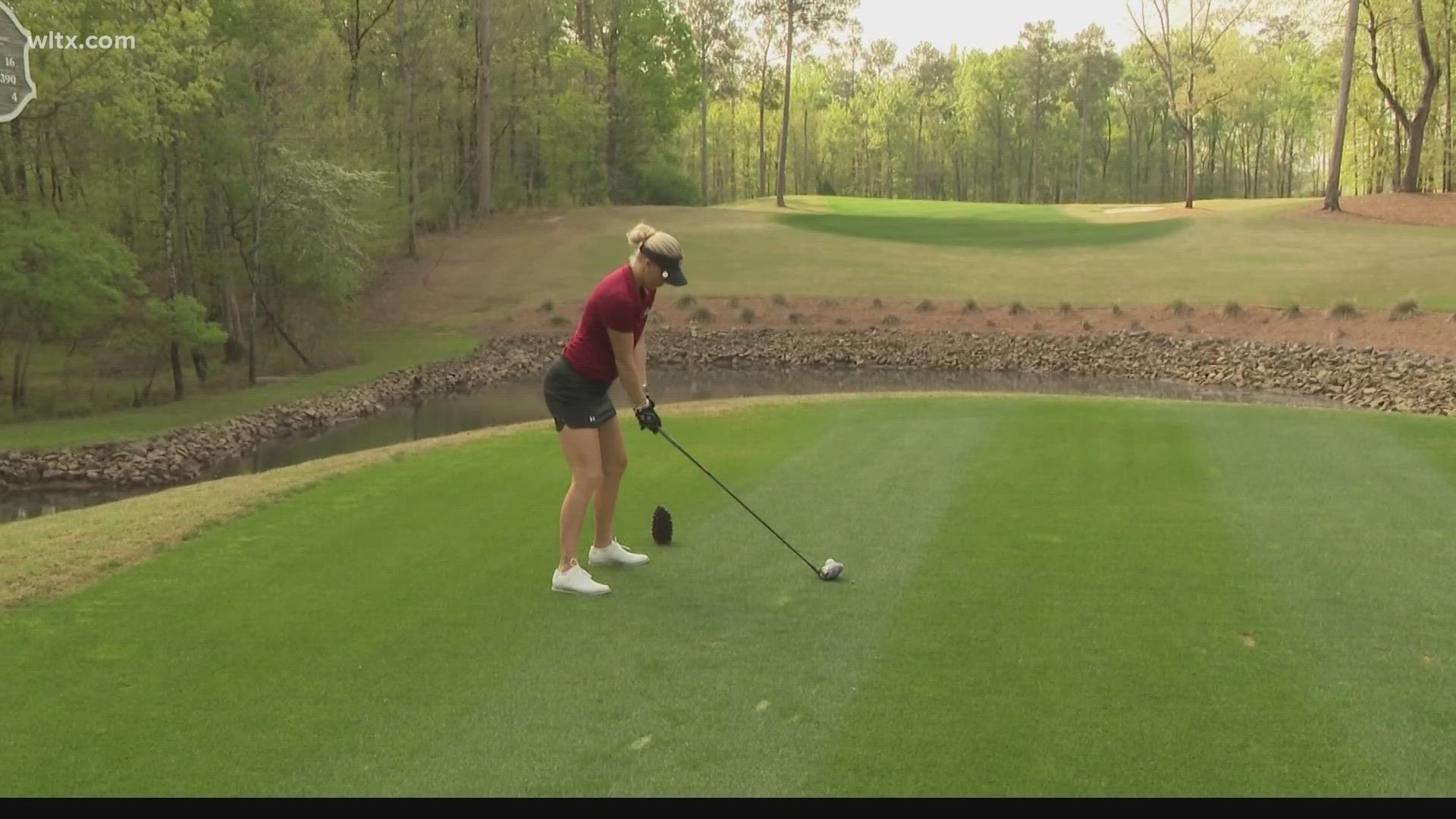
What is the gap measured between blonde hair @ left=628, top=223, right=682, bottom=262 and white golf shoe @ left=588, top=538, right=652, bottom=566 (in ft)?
6.05

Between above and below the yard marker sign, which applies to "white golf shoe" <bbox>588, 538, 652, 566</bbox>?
below

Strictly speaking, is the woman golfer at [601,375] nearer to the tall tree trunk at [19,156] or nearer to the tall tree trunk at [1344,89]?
the tall tree trunk at [19,156]

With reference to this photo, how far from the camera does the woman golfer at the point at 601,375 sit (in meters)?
5.45

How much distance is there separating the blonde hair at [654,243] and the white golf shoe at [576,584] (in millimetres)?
1761

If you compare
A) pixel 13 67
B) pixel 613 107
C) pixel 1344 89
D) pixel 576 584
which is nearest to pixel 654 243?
pixel 576 584

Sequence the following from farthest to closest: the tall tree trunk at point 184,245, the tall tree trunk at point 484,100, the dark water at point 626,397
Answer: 1. the tall tree trunk at point 484,100
2. the tall tree trunk at point 184,245
3. the dark water at point 626,397

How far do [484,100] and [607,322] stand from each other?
38.6 meters

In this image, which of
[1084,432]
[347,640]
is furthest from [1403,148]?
[347,640]

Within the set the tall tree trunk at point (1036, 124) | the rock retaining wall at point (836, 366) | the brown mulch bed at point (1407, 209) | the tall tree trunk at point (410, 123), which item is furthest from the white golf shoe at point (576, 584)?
the tall tree trunk at point (1036, 124)

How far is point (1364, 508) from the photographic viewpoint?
24.0 feet

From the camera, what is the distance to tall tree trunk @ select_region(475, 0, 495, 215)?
40844 millimetres

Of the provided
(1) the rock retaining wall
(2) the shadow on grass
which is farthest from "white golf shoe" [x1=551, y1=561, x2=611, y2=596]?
(2) the shadow on grass

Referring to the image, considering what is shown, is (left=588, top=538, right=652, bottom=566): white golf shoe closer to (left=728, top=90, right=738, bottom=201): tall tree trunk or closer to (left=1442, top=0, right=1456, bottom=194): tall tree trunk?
(left=1442, top=0, right=1456, bottom=194): tall tree trunk

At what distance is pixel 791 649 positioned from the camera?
16.0 feet
